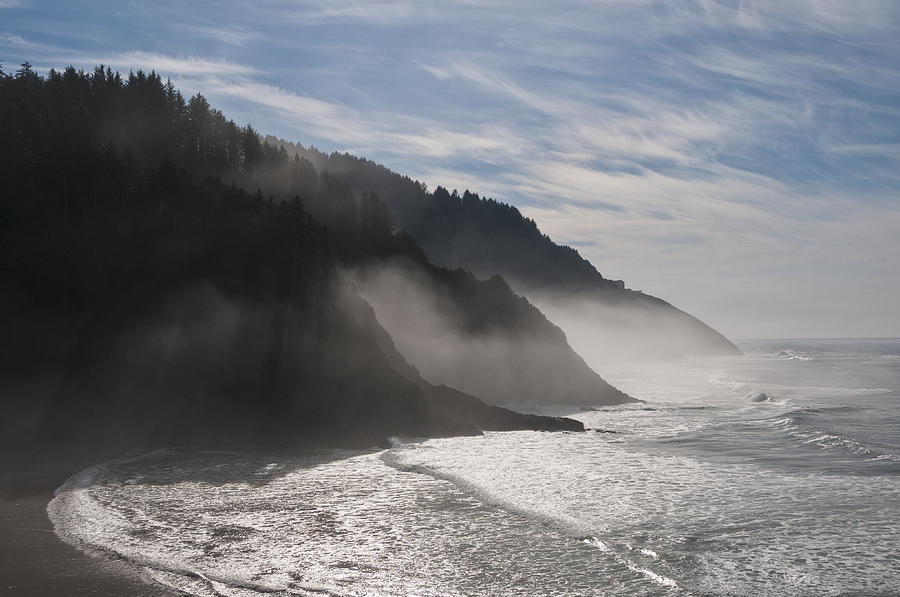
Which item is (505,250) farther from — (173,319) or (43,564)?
(43,564)

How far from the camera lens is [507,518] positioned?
23.4m

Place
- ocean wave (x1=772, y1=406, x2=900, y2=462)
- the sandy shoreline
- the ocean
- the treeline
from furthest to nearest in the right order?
the treeline < ocean wave (x1=772, y1=406, x2=900, y2=462) < the ocean < the sandy shoreline

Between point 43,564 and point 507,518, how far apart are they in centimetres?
1397

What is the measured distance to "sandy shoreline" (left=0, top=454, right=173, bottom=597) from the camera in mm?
16422

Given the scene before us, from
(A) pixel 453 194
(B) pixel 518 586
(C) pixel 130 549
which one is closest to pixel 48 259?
(C) pixel 130 549

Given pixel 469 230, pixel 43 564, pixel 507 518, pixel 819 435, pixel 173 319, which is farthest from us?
pixel 469 230

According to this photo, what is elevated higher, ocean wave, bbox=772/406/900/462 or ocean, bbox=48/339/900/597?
ocean wave, bbox=772/406/900/462

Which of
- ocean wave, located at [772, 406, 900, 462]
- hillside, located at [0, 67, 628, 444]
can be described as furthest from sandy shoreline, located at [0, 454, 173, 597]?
ocean wave, located at [772, 406, 900, 462]

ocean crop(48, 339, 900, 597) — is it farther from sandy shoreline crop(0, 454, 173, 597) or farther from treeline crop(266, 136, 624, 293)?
treeline crop(266, 136, 624, 293)

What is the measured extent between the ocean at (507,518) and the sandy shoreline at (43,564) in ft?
1.83

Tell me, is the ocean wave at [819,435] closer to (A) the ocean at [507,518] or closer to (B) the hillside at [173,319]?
(A) the ocean at [507,518]

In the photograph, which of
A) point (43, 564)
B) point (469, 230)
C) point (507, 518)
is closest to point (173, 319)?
point (43, 564)

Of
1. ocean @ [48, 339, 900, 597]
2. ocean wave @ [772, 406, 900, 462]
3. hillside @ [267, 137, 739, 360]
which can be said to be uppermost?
hillside @ [267, 137, 739, 360]

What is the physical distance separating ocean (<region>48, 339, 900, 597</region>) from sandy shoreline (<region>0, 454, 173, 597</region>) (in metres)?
0.56
